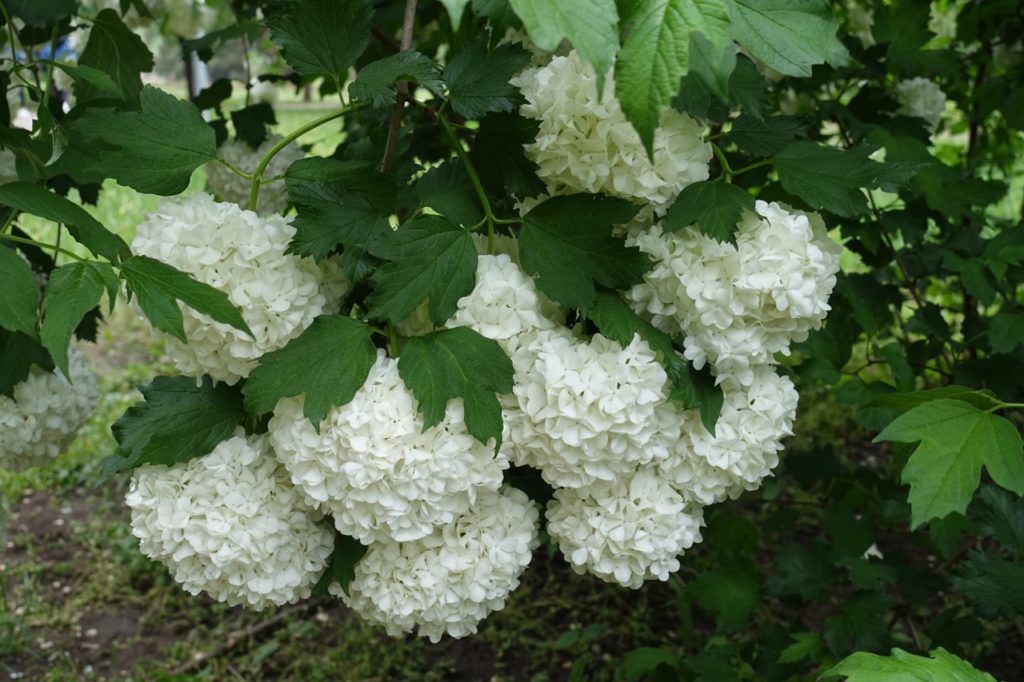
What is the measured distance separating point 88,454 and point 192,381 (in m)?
3.58

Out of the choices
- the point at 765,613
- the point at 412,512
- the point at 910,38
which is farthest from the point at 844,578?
the point at 412,512

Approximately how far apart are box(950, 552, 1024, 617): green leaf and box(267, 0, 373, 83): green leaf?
1.61m

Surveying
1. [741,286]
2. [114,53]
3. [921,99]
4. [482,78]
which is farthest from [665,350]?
[921,99]

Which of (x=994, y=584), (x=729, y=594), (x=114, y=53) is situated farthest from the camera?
(x=729, y=594)

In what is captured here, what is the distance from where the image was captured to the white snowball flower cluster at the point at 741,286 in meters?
1.52

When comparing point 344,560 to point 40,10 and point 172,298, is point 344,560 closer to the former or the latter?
point 172,298

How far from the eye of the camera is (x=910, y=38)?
8.73 ft

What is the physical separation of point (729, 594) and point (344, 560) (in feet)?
4.40

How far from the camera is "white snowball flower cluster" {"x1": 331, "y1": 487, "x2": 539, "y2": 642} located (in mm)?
1652

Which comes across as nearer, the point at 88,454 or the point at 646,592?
the point at 646,592

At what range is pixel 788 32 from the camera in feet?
4.44

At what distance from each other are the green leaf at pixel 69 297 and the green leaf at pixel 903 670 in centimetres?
107

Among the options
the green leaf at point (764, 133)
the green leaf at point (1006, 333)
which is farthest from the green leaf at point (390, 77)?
the green leaf at point (1006, 333)

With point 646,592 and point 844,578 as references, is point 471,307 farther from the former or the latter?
point 646,592
